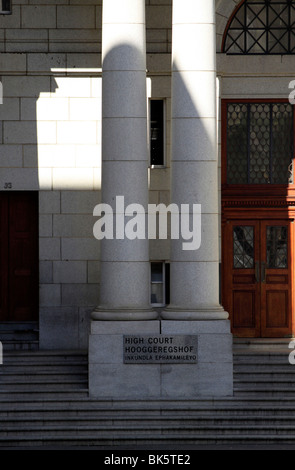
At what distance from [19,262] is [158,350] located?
5.14 metres

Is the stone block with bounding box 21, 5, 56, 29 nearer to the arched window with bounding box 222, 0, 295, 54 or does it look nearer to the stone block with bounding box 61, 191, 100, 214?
the stone block with bounding box 61, 191, 100, 214

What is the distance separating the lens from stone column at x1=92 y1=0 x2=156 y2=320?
68.1ft

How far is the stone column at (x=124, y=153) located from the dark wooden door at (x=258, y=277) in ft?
13.7

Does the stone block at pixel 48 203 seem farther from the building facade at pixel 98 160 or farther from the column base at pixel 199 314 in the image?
the column base at pixel 199 314

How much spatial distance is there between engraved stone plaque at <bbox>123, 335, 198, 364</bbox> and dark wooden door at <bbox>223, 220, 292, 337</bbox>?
13.3ft

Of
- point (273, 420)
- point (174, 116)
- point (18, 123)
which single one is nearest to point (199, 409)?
point (273, 420)

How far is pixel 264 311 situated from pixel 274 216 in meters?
2.13

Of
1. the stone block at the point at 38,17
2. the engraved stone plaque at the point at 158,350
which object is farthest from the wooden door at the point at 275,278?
the stone block at the point at 38,17

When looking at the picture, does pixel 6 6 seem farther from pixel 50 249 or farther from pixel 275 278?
pixel 275 278

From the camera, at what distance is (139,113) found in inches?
821

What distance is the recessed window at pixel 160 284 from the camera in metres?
24.1
